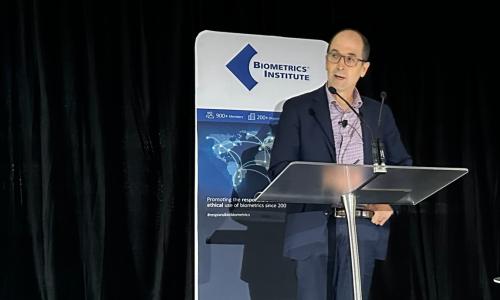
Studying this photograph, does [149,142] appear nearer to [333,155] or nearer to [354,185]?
[333,155]

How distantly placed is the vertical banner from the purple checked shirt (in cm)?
38

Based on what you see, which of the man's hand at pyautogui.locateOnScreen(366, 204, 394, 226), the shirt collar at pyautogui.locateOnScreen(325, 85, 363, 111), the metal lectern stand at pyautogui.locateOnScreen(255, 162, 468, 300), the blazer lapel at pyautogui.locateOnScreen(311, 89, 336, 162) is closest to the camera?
the metal lectern stand at pyautogui.locateOnScreen(255, 162, 468, 300)

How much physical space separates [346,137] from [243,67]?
2.26ft

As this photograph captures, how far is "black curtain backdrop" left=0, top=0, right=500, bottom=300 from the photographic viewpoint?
3.36m

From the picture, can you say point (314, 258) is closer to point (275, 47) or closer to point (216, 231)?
point (216, 231)

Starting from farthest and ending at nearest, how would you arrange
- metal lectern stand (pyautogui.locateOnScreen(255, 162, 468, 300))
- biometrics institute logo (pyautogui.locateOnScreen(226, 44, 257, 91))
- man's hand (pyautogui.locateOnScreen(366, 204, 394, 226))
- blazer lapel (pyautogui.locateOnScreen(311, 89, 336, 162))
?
biometrics institute logo (pyautogui.locateOnScreen(226, 44, 257, 91)), blazer lapel (pyautogui.locateOnScreen(311, 89, 336, 162)), man's hand (pyautogui.locateOnScreen(366, 204, 394, 226)), metal lectern stand (pyautogui.locateOnScreen(255, 162, 468, 300))

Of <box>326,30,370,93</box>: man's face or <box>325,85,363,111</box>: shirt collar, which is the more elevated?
<box>326,30,370,93</box>: man's face

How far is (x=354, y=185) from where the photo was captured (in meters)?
2.49

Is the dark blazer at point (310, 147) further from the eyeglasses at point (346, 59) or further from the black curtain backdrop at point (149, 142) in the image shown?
the black curtain backdrop at point (149, 142)

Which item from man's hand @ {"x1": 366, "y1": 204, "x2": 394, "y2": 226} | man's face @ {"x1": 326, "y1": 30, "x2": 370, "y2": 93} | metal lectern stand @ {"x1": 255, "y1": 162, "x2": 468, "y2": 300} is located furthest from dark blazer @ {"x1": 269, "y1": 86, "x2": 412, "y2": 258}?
metal lectern stand @ {"x1": 255, "y1": 162, "x2": 468, "y2": 300}

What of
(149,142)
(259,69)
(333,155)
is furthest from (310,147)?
(149,142)

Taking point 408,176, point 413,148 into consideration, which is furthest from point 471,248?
point 408,176

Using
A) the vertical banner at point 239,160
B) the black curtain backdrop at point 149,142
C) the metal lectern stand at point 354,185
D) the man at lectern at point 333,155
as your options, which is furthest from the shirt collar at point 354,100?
the metal lectern stand at point 354,185

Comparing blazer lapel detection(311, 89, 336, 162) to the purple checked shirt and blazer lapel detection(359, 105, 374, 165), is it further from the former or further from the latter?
blazer lapel detection(359, 105, 374, 165)
